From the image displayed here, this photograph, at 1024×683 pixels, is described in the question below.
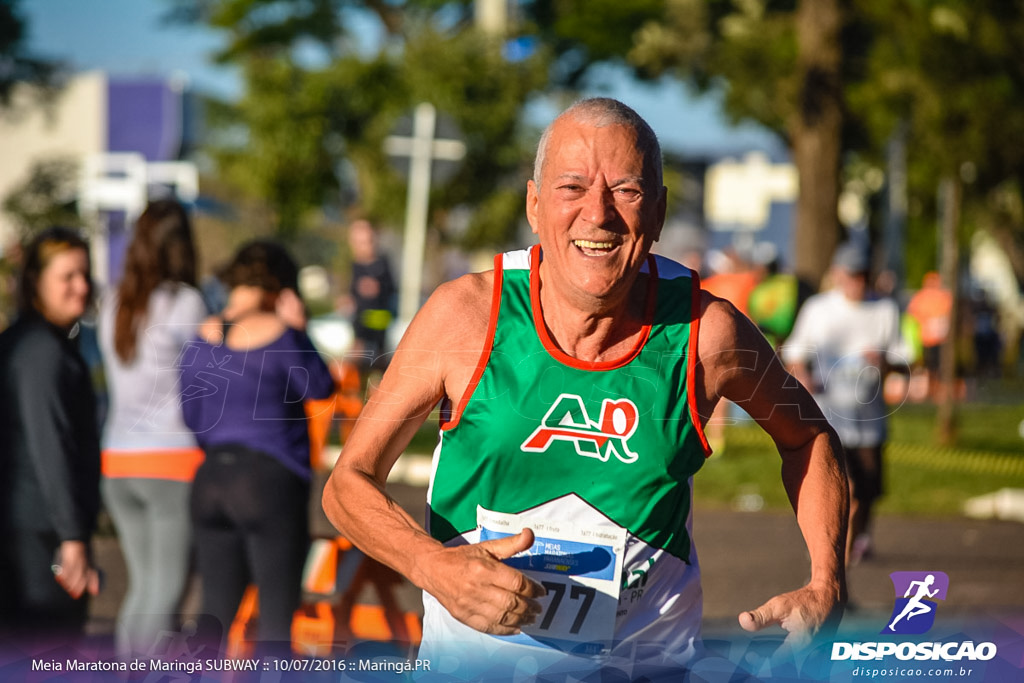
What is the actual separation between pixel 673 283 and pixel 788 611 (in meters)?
0.70

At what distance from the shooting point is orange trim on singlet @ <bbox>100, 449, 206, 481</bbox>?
4785 millimetres

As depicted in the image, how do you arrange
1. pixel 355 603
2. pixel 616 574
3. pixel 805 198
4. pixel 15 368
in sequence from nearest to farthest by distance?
pixel 616 574
pixel 15 368
pixel 355 603
pixel 805 198

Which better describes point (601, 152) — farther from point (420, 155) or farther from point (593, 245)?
point (420, 155)

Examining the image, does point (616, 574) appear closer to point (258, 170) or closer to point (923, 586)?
point (923, 586)

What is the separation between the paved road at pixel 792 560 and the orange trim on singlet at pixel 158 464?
1232 millimetres

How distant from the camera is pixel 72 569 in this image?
4.05 m

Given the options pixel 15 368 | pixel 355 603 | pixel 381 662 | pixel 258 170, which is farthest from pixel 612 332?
pixel 258 170

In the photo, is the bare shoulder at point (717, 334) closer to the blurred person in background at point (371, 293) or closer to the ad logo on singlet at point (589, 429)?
the ad logo on singlet at point (589, 429)

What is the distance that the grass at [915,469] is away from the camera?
34.7 feet

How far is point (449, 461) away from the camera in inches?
103

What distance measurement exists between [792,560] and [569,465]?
19.9 feet

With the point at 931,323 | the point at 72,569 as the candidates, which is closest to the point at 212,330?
the point at 72,569

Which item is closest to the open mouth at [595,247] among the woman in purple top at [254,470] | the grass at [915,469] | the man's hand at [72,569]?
the woman in purple top at [254,470]

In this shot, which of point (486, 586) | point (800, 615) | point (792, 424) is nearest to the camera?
point (486, 586)
